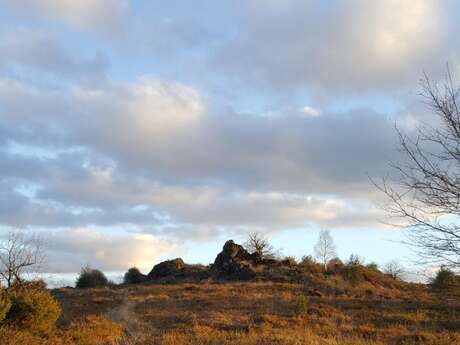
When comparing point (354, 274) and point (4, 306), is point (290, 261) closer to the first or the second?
point (354, 274)

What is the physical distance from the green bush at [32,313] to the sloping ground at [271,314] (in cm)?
312

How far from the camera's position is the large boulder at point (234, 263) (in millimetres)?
48719

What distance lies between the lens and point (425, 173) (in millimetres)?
9820

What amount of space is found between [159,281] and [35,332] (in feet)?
102

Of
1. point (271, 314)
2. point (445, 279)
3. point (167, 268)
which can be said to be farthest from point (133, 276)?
point (445, 279)

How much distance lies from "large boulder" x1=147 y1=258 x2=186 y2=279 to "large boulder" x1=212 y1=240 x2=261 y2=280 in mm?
3710

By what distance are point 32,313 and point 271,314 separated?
11.4m

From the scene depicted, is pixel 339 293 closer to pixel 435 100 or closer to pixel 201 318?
pixel 201 318

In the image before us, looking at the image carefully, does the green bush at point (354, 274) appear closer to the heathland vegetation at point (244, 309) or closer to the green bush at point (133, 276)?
the heathland vegetation at point (244, 309)

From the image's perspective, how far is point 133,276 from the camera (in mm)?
56656

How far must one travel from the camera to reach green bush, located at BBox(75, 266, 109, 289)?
53.8 m

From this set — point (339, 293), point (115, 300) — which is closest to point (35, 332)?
point (115, 300)

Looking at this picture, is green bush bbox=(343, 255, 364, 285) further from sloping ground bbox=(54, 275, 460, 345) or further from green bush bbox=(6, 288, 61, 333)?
green bush bbox=(6, 288, 61, 333)

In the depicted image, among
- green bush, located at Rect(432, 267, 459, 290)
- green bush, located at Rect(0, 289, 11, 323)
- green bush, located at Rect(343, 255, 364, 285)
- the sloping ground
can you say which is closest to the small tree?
green bush, located at Rect(432, 267, 459, 290)
